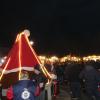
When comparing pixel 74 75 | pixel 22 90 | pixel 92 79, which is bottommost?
pixel 22 90

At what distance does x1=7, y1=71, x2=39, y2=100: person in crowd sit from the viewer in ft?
35.3

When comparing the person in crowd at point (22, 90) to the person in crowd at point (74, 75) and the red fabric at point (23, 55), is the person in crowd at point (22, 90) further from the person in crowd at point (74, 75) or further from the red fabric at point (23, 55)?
the person in crowd at point (74, 75)

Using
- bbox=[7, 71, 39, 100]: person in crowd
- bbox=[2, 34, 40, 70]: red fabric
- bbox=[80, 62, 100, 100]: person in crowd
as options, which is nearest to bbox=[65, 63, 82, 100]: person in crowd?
bbox=[80, 62, 100, 100]: person in crowd

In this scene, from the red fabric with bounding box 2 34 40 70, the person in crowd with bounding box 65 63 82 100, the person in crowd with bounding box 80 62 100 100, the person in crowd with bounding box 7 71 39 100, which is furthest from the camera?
the person in crowd with bounding box 65 63 82 100

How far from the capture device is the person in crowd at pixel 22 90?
10.8 metres

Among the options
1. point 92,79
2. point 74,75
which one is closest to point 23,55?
point 92,79

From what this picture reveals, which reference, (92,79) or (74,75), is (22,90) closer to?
(92,79)

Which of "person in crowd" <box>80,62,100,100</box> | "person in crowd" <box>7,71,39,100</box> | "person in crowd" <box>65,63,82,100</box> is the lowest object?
"person in crowd" <box>7,71,39,100</box>

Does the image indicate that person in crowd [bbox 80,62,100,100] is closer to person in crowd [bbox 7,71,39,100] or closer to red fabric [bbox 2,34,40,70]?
red fabric [bbox 2,34,40,70]

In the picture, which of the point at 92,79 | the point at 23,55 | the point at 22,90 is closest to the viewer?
the point at 22,90

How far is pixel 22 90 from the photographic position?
10773 mm

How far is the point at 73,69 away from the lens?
67.5ft

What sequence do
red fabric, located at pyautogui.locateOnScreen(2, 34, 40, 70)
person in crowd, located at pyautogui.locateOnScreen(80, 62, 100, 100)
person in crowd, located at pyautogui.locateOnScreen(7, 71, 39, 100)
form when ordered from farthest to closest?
person in crowd, located at pyautogui.locateOnScreen(80, 62, 100, 100) → red fabric, located at pyautogui.locateOnScreen(2, 34, 40, 70) → person in crowd, located at pyautogui.locateOnScreen(7, 71, 39, 100)

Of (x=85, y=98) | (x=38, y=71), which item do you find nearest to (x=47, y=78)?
(x=38, y=71)
